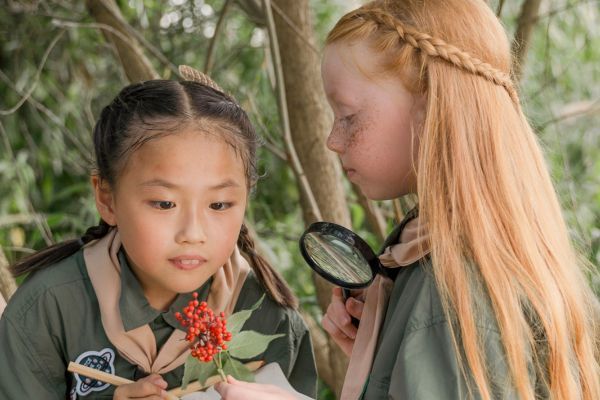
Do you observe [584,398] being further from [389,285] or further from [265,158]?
[265,158]

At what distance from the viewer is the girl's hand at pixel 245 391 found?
1.16 metres

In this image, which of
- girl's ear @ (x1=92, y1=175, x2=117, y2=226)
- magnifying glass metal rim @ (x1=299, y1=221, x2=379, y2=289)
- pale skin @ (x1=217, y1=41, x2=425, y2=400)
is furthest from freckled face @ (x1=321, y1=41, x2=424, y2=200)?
girl's ear @ (x1=92, y1=175, x2=117, y2=226)

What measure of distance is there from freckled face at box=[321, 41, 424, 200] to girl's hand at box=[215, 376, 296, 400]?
361mm

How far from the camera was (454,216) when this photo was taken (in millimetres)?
1201

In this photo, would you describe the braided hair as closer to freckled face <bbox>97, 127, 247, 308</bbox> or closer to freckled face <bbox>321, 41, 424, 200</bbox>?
freckled face <bbox>97, 127, 247, 308</bbox>

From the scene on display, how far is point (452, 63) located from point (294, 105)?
0.91 meters

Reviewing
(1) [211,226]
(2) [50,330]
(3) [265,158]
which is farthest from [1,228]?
(1) [211,226]

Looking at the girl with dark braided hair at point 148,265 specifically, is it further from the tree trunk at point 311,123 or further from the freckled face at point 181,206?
the tree trunk at point 311,123

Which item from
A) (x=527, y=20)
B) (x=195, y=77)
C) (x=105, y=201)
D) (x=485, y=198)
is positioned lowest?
(x=105, y=201)

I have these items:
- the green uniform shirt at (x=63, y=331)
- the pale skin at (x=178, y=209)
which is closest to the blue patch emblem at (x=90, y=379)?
the green uniform shirt at (x=63, y=331)

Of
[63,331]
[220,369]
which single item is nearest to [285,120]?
[63,331]

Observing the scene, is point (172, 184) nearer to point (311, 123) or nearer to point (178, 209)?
point (178, 209)

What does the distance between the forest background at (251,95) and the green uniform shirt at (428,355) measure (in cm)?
83

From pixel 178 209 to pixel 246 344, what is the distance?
253mm
